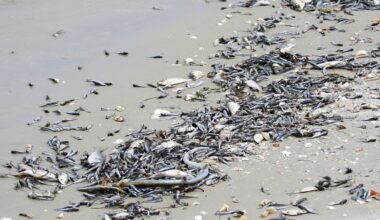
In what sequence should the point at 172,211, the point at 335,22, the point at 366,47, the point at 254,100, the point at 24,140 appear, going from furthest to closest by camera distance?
the point at 335,22 → the point at 366,47 → the point at 254,100 → the point at 24,140 → the point at 172,211

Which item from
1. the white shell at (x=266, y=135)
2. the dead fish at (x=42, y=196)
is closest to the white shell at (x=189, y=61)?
the white shell at (x=266, y=135)

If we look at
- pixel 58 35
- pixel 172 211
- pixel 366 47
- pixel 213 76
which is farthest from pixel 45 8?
pixel 172 211

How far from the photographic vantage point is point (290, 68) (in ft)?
18.5

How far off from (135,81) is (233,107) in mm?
1033

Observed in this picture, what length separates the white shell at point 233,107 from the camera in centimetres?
486

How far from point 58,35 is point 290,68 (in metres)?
2.15

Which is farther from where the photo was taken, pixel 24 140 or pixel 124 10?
pixel 124 10

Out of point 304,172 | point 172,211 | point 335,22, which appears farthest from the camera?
point 335,22

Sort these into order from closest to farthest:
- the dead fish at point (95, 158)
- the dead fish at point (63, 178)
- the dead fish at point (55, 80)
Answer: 1. the dead fish at point (63, 178)
2. the dead fish at point (95, 158)
3. the dead fish at point (55, 80)

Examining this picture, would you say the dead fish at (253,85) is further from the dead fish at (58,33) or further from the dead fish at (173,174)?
the dead fish at (58,33)

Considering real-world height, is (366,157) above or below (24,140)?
above

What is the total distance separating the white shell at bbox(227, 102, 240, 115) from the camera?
4855 mm

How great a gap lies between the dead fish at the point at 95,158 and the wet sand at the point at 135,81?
14 centimetres

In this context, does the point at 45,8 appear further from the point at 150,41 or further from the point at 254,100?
the point at 254,100
